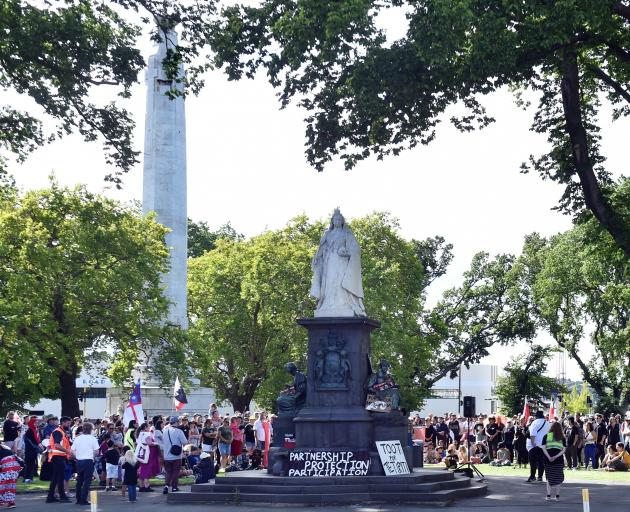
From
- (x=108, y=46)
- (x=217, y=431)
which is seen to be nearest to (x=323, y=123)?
(x=108, y=46)

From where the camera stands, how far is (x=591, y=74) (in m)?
32.5

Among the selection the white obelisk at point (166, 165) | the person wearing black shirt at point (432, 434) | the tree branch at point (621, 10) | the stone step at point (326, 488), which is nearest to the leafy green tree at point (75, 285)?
the white obelisk at point (166, 165)

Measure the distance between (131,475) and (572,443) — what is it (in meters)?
18.9

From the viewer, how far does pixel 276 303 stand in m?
60.2

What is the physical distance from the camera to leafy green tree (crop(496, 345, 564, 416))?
8131 cm

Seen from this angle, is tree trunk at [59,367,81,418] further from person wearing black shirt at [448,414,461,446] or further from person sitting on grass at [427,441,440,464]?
person wearing black shirt at [448,414,461,446]

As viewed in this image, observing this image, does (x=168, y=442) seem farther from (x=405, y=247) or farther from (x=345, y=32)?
(x=405, y=247)

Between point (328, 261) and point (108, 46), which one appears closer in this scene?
point (108, 46)

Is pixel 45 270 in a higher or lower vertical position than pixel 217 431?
higher

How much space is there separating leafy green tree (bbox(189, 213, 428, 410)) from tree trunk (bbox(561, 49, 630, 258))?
1073 inches

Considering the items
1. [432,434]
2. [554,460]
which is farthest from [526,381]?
[554,460]

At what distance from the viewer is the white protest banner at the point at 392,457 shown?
23859mm

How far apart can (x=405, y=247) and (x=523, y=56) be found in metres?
38.3

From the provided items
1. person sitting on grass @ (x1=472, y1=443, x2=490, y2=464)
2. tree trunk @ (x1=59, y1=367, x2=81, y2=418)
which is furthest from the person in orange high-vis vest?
person sitting on grass @ (x1=472, y1=443, x2=490, y2=464)
